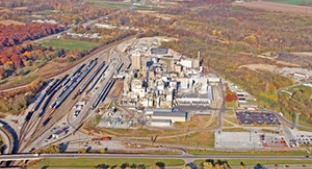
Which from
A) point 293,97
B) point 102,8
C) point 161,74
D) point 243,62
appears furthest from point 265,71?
point 102,8

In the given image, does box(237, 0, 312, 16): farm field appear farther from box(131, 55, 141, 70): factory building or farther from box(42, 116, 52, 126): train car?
box(42, 116, 52, 126): train car

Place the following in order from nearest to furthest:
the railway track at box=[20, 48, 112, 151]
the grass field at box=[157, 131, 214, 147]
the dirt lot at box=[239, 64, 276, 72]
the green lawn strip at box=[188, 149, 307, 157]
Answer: the green lawn strip at box=[188, 149, 307, 157], the grass field at box=[157, 131, 214, 147], the railway track at box=[20, 48, 112, 151], the dirt lot at box=[239, 64, 276, 72]

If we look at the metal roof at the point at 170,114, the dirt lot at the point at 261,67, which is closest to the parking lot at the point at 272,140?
the metal roof at the point at 170,114

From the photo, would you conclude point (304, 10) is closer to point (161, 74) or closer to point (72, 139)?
point (161, 74)

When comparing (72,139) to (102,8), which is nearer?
(72,139)

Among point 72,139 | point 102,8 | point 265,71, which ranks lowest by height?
point 72,139

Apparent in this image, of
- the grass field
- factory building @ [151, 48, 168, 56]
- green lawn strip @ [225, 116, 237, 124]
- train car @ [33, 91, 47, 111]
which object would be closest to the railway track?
train car @ [33, 91, 47, 111]
